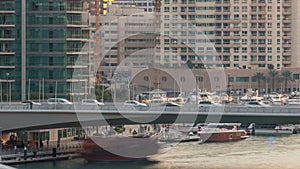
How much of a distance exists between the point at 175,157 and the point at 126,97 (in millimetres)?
18155

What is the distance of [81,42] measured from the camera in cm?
4009

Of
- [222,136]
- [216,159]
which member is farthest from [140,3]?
[216,159]

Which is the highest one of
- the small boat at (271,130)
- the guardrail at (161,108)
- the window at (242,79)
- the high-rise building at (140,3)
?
the high-rise building at (140,3)

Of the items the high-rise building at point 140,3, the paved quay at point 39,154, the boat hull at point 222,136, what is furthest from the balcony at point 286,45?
the paved quay at point 39,154

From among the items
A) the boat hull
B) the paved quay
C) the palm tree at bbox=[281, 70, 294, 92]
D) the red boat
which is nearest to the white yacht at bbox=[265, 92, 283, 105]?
the boat hull

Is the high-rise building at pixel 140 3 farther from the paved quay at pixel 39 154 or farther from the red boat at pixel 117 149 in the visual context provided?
the paved quay at pixel 39 154

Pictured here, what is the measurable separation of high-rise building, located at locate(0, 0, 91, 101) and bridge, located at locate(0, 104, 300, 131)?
1108 centimetres

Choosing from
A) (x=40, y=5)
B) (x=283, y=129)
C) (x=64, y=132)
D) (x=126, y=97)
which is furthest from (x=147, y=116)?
(x=126, y=97)

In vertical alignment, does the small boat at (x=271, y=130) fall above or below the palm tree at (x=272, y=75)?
below

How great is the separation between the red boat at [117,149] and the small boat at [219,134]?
642cm

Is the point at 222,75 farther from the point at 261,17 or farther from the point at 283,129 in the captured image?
the point at 283,129

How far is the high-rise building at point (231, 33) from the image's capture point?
5578 cm

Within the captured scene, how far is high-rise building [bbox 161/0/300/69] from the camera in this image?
183ft

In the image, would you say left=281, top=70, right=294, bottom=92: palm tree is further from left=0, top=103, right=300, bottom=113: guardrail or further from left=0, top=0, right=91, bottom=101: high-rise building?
left=0, top=103, right=300, bottom=113: guardrail
